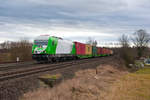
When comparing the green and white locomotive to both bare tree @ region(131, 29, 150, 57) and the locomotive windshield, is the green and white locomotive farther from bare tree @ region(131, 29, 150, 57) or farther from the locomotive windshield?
bare tree @ region(131, 29, 150, 57)

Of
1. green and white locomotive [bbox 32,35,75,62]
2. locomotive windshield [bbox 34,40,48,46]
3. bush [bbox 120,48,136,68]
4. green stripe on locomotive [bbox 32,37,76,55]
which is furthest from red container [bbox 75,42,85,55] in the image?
locomotive windshield [bbox 34,40,48,46]

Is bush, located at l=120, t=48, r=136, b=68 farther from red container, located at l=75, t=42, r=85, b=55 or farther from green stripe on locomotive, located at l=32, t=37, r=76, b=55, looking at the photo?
green stripe on locomotive, located at l=32, t=37, r=76, b=55

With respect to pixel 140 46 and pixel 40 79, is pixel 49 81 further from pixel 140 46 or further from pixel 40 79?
pixel 140 46

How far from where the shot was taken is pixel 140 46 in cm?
6762

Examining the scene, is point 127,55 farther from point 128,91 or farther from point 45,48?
point 128,91

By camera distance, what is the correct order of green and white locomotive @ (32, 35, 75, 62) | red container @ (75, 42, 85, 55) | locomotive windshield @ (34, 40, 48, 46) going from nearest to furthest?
green and white locomotive @ (32, 35, 75, 62) → locomotive windshield @ (34, 40, 48, 46) → red container @ (75, 42, 85, 55)

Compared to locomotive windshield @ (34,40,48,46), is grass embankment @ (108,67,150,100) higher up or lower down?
lower down

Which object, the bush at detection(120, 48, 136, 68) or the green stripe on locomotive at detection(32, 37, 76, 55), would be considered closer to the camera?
the green stripe on locomotive at detection(32, 37, 76, 55)

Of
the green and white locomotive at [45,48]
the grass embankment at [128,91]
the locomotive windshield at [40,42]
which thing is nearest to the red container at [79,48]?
the green and white locomotive at [45,48]

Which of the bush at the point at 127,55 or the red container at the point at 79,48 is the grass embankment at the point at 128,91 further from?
the bush at the point at 127,55

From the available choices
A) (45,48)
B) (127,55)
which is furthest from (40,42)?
(127,55)

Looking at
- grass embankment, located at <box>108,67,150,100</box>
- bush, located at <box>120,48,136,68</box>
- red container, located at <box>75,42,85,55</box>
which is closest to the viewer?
grass embankment, located at <box>108,67,150,100</box>

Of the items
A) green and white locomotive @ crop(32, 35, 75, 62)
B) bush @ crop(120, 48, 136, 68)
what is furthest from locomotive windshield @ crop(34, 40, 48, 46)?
bush @ crop(120, 48, 136, 68)

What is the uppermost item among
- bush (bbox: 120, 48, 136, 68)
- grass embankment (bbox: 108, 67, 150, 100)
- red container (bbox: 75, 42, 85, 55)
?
red container (bbox: 75, 42, 85, 55)
